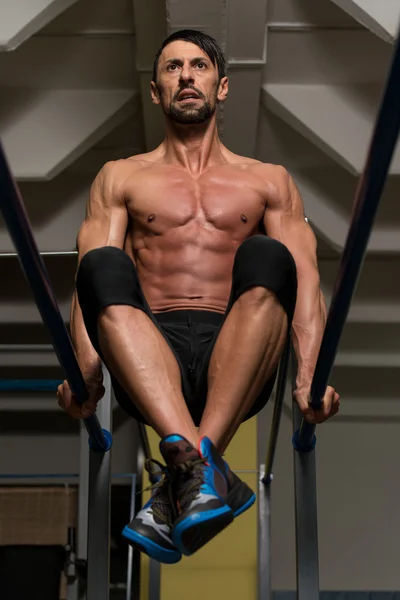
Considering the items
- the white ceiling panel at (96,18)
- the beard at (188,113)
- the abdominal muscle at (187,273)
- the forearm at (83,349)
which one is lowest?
the forearm at (83,349)

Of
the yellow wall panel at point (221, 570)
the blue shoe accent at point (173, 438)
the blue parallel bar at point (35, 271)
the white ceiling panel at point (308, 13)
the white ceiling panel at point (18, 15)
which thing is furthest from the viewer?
the yellow wall panel at point (221, 570)

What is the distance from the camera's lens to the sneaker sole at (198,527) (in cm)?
140

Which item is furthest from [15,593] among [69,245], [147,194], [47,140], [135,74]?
[147,194]

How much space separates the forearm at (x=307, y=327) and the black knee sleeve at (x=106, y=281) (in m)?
0.36

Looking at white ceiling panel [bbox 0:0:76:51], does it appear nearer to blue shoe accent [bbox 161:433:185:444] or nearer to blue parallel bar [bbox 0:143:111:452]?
blue parallel bar [bbox 0:143:111:452]

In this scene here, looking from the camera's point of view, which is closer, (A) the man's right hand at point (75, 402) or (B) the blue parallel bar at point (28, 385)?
(A) the man's right hand at point (75, 402)

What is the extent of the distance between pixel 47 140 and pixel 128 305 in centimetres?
265

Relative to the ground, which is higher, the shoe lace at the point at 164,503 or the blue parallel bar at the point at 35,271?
the blue parallel bar at the point at 35,271

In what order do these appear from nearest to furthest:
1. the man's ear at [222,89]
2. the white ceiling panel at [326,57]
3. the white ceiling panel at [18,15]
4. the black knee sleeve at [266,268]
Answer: the black knee sleeve at [266,268] → the man's ear at [222,89] → the white ceiling panel at [18,15] → the white ceiling panel at [326,57]

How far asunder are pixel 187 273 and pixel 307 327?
32 cm

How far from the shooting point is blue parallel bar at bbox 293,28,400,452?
1.12 m

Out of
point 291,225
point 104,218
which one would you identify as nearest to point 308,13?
point 291,225

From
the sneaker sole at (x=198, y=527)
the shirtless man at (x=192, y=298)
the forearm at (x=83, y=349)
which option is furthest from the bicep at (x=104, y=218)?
the sneaker sole at (x=198, y=527)

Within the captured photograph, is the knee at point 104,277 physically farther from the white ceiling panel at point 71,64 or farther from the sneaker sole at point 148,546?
the white ceiling panel at point 71,64
